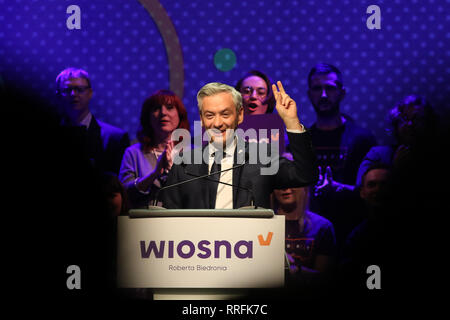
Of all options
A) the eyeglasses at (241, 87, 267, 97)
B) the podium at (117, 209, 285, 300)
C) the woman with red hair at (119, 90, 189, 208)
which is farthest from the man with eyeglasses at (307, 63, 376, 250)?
the podium at (117, 209, 285, 300)

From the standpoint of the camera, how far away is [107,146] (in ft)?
13.9

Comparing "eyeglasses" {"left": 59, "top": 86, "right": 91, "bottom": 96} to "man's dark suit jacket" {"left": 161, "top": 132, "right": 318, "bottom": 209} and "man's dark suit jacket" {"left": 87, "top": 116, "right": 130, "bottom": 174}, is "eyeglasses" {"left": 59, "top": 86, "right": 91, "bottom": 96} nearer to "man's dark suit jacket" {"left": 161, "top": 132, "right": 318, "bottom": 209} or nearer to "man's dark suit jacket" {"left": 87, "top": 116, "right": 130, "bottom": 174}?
"man's dark suit jacket" {"left": 87, "top": 116, "right": 130, "bottom": 174}

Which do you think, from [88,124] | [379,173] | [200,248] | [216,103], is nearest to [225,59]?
[88,124]

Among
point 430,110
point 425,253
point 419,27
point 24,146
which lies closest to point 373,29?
point 419,27

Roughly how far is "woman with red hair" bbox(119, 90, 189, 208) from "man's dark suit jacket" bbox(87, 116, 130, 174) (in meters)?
0.09

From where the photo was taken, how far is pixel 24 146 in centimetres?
428

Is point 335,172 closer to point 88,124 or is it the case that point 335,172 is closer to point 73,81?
point 88,124

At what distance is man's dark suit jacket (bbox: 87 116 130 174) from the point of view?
4.21m

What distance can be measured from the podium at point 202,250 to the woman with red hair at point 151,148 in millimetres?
1554

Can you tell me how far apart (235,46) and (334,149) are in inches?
38.9

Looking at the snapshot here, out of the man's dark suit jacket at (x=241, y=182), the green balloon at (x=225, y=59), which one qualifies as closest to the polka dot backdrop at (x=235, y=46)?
the green balloon at (x=225, y=59)
